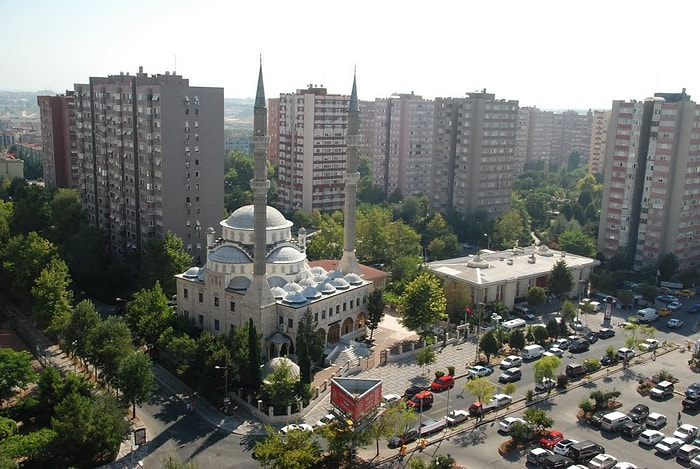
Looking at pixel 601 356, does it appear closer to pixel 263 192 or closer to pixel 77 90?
pixel 263 192

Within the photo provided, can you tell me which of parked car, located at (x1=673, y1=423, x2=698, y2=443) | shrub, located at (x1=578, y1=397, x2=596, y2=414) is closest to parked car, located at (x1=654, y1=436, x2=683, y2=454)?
parked car, located at (x1=673, y1=423, x2=698, y2=443)

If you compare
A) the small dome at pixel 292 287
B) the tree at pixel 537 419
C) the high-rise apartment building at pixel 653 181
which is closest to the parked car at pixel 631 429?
the tree at pixel 537 419

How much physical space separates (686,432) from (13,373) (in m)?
37.0

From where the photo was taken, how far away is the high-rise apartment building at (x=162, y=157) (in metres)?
60.3

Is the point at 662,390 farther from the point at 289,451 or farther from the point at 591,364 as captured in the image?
the point at 289,451

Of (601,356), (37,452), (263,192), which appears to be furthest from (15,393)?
(601,356)

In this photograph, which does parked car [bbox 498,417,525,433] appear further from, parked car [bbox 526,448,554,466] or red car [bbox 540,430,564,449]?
parked car [bbox 526,448,554,466]

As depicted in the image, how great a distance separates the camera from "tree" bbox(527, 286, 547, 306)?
185ft

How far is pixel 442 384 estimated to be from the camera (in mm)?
40812

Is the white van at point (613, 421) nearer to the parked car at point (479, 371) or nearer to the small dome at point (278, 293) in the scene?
the parked car at point (479, 371)

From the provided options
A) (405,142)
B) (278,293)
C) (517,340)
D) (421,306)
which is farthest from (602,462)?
(405,142)

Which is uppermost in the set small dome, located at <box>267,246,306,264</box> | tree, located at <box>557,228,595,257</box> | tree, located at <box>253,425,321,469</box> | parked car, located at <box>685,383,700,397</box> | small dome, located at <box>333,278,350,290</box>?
small dome, located at <box>267,246,306,264</box>

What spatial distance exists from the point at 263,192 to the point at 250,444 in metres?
16.7

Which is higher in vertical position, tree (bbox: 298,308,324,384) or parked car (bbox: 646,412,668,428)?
tree (bbox: 298,308,324,384)
